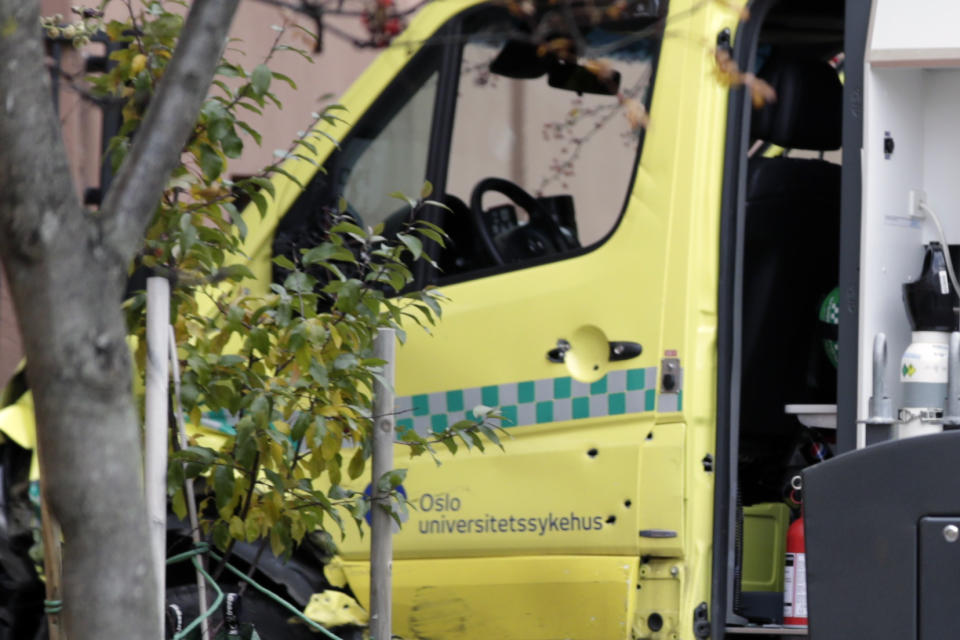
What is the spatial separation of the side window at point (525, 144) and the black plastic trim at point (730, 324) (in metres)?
0.33

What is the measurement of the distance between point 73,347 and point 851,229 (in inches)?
88.3

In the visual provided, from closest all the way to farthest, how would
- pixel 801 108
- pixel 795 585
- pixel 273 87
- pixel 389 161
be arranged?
pixel 795 585 → pixel 801 108 → pixel 389 161 → pixel 273 87

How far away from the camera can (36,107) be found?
2092 millimetres

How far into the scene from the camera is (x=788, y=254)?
441 cm

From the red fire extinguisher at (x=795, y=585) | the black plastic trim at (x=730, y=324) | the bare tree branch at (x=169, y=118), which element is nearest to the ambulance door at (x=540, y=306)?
the black plastic trim at (x=730, y=324)

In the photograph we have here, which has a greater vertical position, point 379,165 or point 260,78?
point 379,165

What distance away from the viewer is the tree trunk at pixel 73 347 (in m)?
2.08

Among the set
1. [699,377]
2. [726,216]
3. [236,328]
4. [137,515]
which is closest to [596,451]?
[699,377]

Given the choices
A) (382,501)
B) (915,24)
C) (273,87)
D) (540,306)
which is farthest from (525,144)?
(273,87)

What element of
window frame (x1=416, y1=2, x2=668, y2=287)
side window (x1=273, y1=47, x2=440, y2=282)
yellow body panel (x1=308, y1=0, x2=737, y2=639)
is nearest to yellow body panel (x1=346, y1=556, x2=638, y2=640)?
yellow body panel (x1=308, y1=0, x2=737, y2=639)

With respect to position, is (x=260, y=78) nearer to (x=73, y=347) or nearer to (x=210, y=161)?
(x=210, y=161)

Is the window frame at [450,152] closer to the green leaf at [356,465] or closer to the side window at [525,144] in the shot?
the side window at [525,144]

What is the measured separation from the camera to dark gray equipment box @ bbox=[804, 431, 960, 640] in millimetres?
2572

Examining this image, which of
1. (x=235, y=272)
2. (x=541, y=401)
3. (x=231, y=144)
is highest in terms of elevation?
(x=231, y=144)
